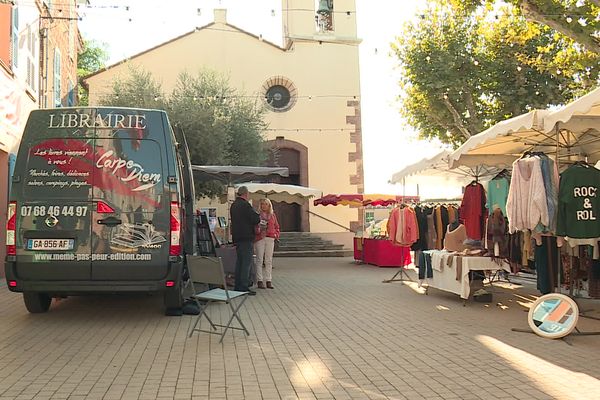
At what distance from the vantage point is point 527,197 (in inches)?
278

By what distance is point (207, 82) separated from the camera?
63.5 ft

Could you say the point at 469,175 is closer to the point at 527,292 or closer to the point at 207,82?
the point at 527,292

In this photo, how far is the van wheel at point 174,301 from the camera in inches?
300

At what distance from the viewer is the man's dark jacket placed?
9.77 m

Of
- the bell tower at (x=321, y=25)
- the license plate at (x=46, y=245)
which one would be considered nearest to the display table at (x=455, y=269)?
the license plate at (x=46, y=245)

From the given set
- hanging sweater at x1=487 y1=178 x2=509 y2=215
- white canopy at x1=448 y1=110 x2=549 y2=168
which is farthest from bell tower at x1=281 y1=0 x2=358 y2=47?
hanging sweater at x1=487 y1=178 x2=509 y2=215

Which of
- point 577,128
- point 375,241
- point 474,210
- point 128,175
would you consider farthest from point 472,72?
point 128,175

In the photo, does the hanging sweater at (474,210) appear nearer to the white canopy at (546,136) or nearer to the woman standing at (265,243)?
the white canopy at (546,136)

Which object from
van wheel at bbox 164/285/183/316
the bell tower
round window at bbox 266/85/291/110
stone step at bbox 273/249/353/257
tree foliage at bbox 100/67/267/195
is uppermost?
the bell tower

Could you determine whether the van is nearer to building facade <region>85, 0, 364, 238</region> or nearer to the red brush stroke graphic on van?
the red brush stroke graphic on van

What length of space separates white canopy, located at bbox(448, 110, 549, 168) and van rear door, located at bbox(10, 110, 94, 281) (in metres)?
5.11

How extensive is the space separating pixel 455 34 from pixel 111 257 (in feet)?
52.1

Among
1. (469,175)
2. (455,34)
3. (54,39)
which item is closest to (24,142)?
(469,175)

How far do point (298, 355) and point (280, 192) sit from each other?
1033 centimetres
